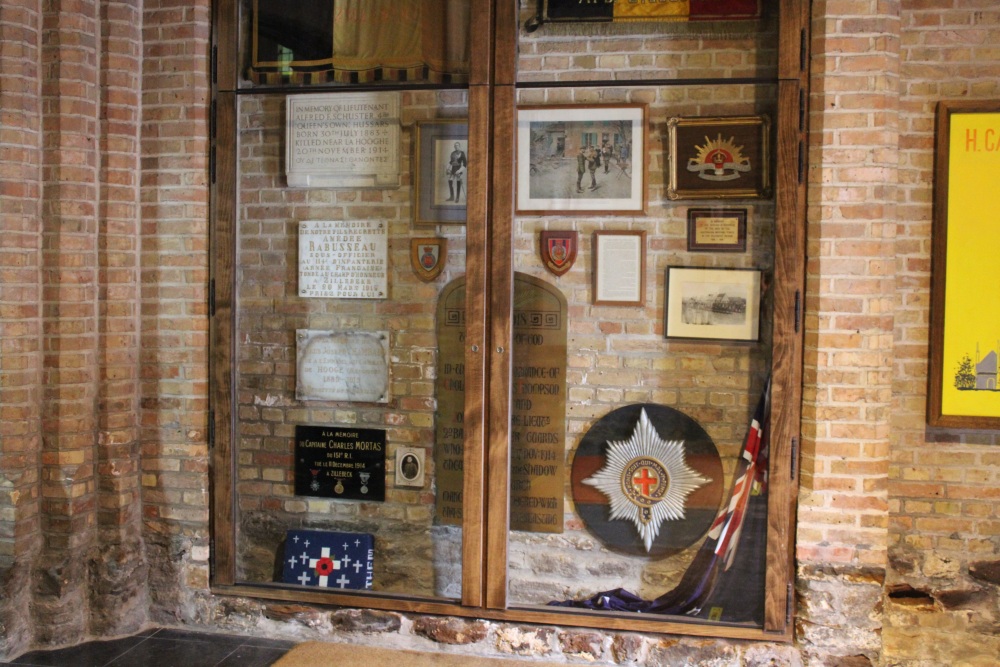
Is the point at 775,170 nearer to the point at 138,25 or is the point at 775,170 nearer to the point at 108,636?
the point at 138,25

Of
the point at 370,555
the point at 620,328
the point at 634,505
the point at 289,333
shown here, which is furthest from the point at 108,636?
the point at 620,328

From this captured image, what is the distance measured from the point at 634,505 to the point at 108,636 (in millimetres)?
2327

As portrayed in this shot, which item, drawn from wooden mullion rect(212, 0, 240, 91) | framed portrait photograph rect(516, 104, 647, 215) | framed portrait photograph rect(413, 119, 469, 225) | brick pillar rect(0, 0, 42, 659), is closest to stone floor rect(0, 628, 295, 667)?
brick pillar rect(0, 0, 42, 659)

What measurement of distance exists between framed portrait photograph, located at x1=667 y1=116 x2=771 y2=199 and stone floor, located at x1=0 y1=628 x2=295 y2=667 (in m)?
2.55

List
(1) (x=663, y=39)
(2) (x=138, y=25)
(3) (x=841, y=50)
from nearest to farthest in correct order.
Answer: (3) (x=841, y=50) → (1) (x=663, y=39) → (2) (x=138, y=25)

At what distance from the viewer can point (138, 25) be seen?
11.9 feet

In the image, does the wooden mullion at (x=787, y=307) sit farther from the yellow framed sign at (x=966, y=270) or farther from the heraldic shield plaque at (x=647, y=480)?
the yellow framed sign at (x=966, y=270)

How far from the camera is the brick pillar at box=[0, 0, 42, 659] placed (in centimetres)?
340

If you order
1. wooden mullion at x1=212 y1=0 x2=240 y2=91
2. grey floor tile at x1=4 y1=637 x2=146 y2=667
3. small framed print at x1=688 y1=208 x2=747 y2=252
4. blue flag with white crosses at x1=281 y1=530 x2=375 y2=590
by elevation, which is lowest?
grey floor tile at x1=4 y1=637 x2=146 y2=667

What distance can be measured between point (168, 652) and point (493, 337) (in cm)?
187

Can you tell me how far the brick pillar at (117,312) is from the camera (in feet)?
11.7

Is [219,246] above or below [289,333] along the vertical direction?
above

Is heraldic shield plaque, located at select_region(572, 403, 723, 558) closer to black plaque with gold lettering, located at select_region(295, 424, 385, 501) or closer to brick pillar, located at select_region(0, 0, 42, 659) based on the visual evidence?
black plaque with gold lettering, located at select_region(295, 424, 385, 501)

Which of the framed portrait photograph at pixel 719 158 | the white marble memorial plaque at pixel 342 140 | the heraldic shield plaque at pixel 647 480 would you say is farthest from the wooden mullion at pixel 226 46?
the heraldic shield plaque at pixel 647 480
